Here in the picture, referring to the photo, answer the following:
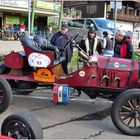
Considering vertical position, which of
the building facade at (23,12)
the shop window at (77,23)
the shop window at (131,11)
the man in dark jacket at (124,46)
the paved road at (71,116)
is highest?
the shop window at (131,11)

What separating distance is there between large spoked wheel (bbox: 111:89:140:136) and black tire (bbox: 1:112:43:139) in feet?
6.33

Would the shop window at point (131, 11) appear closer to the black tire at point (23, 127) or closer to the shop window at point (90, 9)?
the shop window at point (90, 9)

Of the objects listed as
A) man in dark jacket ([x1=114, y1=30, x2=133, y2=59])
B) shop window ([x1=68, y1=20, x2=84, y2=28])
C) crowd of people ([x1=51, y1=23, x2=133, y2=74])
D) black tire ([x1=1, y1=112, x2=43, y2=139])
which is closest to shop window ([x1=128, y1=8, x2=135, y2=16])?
shop window ([x1=68, y1=20, x2=84, y2=28])

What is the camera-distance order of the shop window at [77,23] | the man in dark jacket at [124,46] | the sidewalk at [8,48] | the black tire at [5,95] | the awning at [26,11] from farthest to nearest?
the awning at [26,11], the shop window at [77,23], the sidewalk at [8,48], the man in dark jacket at [124,46], the black tire at [5,95]

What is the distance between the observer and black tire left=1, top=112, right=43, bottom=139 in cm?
440

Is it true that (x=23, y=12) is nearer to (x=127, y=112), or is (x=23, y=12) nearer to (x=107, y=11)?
(x=107, y=11)

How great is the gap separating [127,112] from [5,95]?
2197 mm

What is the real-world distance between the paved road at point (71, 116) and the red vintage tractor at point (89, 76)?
1.21ft

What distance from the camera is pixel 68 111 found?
7.75 m

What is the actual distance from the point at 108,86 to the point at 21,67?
1778 millimetres

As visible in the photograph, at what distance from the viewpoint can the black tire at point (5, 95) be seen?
23.3 ft

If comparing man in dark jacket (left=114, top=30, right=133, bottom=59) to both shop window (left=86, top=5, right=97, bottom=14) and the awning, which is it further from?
shop window (left=86, top=5, right=97, bottom=14)

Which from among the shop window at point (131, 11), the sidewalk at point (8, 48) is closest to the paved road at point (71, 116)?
the sidewalk at point (8, 48)

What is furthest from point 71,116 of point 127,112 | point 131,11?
point 131,11
